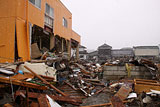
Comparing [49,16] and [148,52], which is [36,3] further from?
[148,52]

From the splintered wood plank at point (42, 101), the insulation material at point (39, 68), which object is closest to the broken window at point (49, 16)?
the insulation material at point (39, 68)

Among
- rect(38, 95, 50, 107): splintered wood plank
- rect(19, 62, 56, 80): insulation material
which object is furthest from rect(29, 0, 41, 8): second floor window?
rect(38, 95, 50, 107): splintered wood plank

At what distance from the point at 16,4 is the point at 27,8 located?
2.36 feet

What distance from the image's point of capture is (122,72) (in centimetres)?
920

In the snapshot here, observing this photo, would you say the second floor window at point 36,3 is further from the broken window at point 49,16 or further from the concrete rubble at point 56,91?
the concrete rubble at point 56,91

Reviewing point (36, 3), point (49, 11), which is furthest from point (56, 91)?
point (49, 11)

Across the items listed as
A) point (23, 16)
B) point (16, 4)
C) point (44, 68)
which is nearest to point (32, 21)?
point (23, 16)

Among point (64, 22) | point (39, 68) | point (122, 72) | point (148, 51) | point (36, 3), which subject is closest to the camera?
point (39, 68)

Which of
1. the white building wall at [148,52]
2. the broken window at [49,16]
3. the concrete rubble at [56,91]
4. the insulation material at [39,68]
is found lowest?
the concrete rubble at [56,91]

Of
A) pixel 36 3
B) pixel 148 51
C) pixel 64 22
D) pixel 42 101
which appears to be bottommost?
pixel 42 101

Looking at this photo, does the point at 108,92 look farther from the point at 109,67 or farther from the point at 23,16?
the point at 23,16

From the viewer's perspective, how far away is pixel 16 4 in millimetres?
6988

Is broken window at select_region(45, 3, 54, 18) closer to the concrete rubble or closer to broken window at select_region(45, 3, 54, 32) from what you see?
broken window at select_region(45, 3, 54, 32)

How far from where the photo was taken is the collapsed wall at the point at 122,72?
8.65 metres
